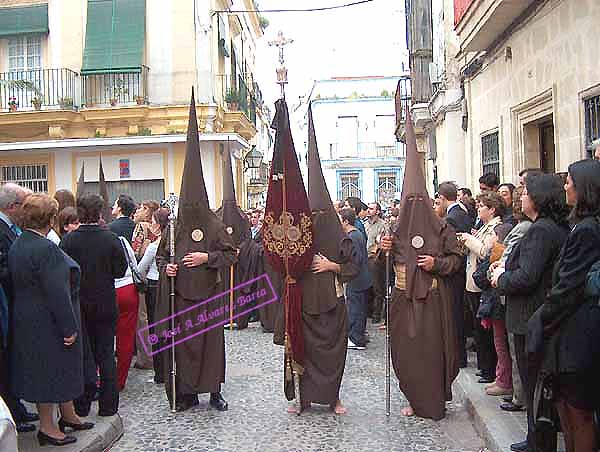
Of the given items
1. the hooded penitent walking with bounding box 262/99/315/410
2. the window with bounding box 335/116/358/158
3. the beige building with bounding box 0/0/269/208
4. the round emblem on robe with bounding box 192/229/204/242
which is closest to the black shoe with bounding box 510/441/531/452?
the hooded penitent walking with bounding box 262/99/315/410

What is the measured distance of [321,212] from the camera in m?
6.54

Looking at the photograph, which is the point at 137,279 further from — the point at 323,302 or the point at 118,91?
the point at 118,91

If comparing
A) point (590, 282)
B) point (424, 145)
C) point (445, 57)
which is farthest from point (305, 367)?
point (424, 145)

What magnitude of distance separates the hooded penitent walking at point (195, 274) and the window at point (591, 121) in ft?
12.9

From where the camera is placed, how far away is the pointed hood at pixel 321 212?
652 cm

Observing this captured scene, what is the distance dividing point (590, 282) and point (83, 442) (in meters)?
3.78

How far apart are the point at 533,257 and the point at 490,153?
7812mm

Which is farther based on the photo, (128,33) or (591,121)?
(128,33)

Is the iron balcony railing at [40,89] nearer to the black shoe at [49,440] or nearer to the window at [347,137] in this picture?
the black shoe at [49,440]

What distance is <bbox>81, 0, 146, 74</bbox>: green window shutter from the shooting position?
19547 millimetres

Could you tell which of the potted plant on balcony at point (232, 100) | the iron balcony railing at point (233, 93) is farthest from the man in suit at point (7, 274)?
the potted plant on balcony at point (232, 100)

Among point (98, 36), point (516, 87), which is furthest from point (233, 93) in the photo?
point (516, 87)

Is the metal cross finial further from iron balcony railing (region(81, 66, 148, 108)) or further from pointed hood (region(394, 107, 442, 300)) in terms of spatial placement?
iron balcony railing (region(81, 66, 148, 108))

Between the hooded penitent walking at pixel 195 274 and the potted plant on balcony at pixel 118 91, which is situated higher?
the potted plant on balcony at pixel 118 91
